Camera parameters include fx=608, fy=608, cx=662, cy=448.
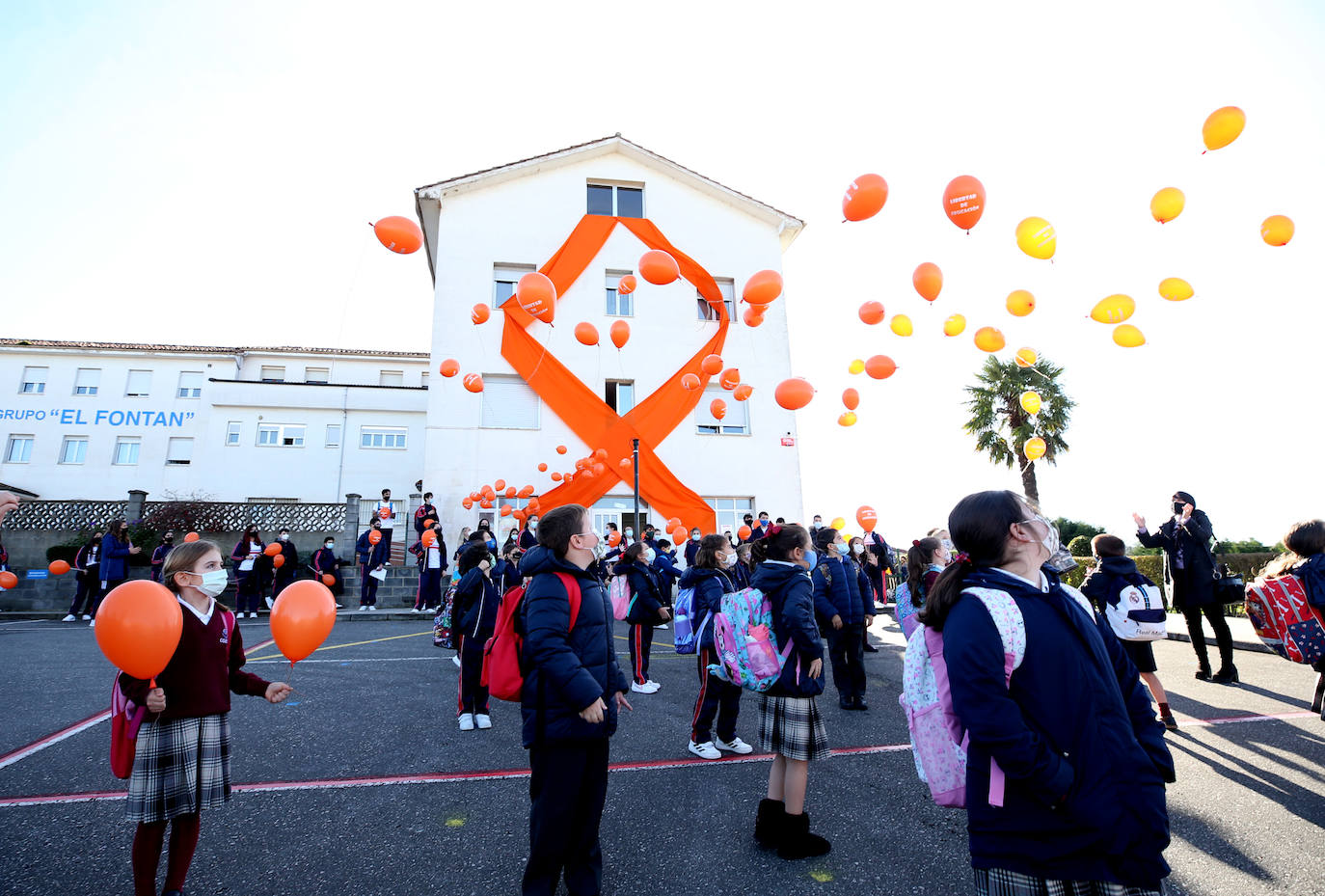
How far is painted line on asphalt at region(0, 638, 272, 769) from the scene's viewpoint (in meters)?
4.60

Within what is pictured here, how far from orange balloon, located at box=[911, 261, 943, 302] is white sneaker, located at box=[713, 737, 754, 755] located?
20.4 feet

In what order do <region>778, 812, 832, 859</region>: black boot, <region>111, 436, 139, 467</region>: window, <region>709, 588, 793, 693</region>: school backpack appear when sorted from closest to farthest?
<region>778, 812, 832, 859</region>: black boot, <region>709, 588, 793, 693</region>: school backpack, <region>111, 436, 139, 467</region>: window

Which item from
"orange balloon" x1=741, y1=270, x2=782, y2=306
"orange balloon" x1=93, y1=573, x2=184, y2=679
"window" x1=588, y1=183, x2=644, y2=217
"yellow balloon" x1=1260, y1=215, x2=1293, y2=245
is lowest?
"orange balloon" x1=93, y1=573, x2=184, y2=679

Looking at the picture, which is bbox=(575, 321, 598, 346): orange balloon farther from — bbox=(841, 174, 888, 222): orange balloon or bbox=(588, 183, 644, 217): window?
bbox=(588, 183, 644, 217): window

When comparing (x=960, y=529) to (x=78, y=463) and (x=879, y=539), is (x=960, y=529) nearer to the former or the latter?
(x=879, y=539)

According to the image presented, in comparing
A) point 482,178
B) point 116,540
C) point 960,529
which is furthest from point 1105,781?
point 482,178

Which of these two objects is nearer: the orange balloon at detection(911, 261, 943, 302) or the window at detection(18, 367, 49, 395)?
the orange balloon at detection(911, 261, 943, 302)

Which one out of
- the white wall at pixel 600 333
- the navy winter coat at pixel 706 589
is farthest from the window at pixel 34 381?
the navy winter coat at pixel 706 589

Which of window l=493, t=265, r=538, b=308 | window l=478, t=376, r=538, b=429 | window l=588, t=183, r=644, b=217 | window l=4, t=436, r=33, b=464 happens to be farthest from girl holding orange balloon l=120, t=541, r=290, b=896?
window l=4, t=436, r=33, b=464

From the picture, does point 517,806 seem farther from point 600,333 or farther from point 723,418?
point 600,333

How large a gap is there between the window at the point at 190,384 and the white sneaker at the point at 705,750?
3454 centimetres

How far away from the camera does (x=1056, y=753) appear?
169 centimetres

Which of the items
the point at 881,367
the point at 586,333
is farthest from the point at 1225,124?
the point at 586,333

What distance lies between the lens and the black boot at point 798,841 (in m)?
3.22
